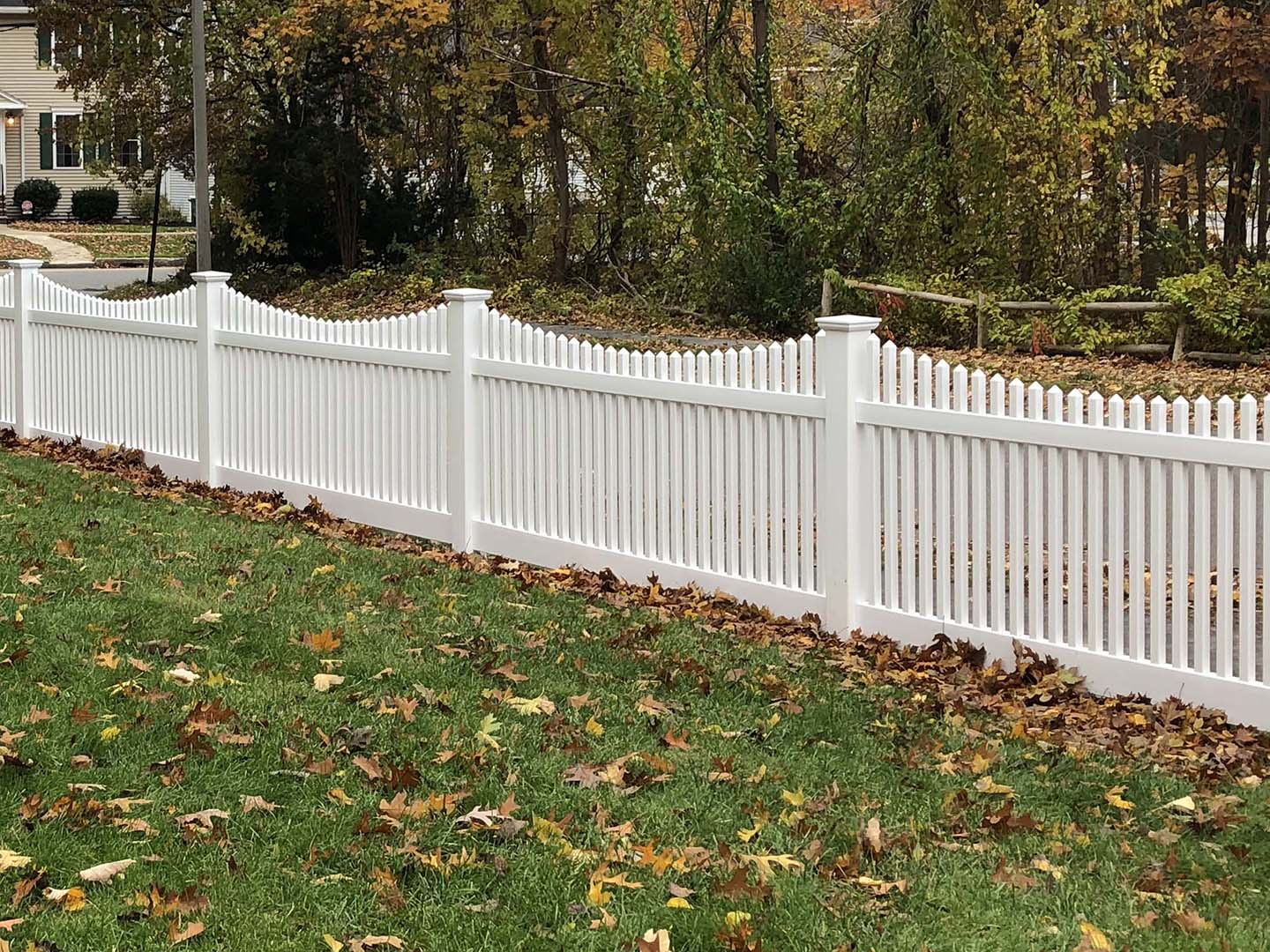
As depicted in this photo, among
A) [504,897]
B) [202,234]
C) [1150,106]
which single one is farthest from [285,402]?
[202,234]

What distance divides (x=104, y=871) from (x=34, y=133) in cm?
6336

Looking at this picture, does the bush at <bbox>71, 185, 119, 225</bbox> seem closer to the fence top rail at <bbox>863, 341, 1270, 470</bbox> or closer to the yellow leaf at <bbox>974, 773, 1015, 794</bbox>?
the fence top rail at <bbox>863, 341, 1270, 470</bbox>

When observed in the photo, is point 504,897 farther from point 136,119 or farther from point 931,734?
point 136,119

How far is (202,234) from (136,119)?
707 cm

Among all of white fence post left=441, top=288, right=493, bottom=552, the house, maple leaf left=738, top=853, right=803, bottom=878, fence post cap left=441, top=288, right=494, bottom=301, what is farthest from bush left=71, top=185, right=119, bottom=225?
maple leaf left=738, top=853, right=803, bottom=878

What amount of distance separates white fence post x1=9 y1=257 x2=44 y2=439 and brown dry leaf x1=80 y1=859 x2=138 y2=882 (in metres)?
9.52

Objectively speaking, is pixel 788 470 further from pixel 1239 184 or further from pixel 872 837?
pixel 1239 184

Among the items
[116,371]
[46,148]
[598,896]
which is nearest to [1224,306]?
[116,371]

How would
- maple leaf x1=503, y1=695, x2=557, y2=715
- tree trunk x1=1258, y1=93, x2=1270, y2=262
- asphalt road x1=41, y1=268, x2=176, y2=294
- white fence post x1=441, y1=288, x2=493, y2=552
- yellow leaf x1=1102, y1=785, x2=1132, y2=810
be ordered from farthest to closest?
asphalt road x1=41, y1=268, x2=176, y2=294 → tree trunk x1=1258, y1=93, x2=1270, y2=262 → white fence post x1=441, y1=288, x2=493, y2=552 → maple leaf x1=503, y1=695, x2=557, y2=715 → yellow leaf x1=1102, y1=785, x2=1132, y2=810

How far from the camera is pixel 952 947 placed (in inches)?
167

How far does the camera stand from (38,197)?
58906 millimetres

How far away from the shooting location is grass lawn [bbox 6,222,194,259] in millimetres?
46875

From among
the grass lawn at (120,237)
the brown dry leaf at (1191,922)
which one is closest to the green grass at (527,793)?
the brown dry leaf at (1191,922)

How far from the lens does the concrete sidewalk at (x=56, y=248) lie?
44453 mm
